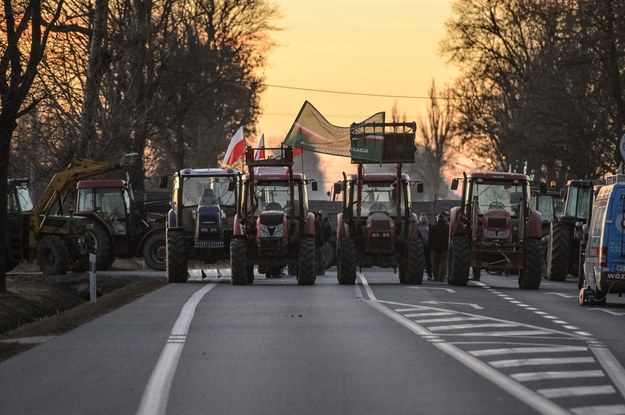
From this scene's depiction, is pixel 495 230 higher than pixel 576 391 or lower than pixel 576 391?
higher

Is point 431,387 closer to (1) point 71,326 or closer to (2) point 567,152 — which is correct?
(1) point 71,326

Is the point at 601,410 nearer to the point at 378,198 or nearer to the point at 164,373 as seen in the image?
the point at 164,373

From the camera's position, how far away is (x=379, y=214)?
125 ft

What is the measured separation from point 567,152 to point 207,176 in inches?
1153

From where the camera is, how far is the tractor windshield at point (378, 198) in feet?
128

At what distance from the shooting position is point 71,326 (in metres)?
24.1

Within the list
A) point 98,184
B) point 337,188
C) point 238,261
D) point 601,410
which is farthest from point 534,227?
point 601,410

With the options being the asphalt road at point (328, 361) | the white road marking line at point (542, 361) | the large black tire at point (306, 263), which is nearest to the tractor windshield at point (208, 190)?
the large black tire at point (306, 263)

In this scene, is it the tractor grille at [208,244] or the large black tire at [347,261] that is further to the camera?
the tractor grille at [208,244]

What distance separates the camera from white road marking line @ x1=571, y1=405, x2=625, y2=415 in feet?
41.8

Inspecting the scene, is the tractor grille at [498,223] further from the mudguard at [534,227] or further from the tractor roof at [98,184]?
the tractor roof at [98,184]

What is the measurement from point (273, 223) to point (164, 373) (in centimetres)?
2130

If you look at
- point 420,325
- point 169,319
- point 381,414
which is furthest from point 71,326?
point 381,414

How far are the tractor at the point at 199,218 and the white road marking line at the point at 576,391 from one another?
960 inches
